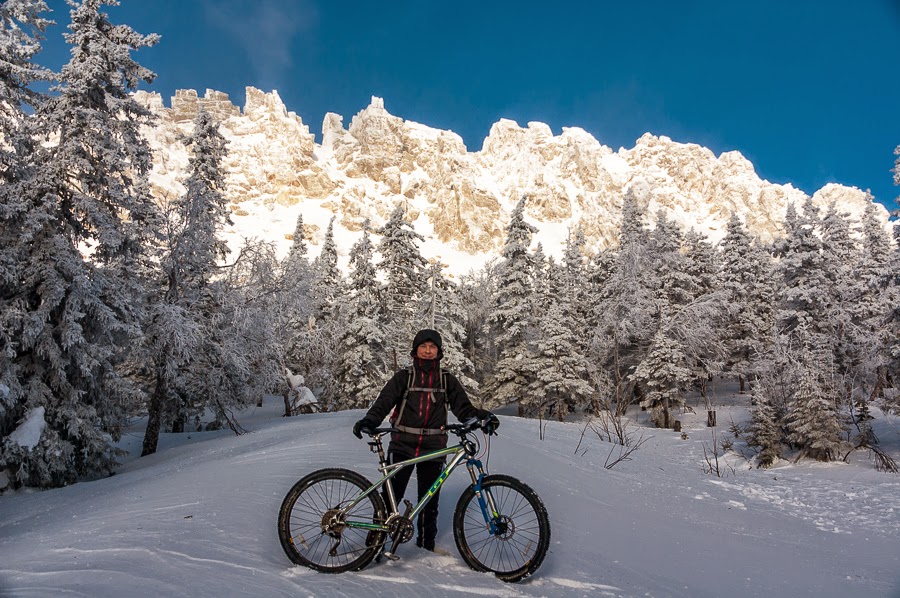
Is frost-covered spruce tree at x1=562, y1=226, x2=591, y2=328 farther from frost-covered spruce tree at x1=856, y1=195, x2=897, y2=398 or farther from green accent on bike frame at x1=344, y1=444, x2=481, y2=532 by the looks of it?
green accent on bike frame at x1=344, y1=444, x2=481, y2=532

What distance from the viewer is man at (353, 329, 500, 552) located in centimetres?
430

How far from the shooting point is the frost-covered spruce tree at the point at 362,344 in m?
27.8

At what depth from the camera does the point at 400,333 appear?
3159 cm

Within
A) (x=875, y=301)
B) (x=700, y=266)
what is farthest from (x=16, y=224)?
(x=700, y=266)

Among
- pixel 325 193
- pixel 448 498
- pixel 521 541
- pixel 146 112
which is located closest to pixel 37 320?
pixel 146 112

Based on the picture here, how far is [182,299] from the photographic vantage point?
15.7 meters

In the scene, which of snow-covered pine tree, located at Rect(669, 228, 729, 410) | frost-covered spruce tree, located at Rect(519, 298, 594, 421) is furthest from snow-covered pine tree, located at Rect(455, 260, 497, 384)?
snow-covered pine tree, located at Rect(669, 228, 729, 410)

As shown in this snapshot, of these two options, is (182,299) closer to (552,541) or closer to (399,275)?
(552,541)

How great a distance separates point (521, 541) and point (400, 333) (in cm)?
2784

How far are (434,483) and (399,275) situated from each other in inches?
1058

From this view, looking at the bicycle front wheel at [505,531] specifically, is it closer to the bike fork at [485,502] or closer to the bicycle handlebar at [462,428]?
the bike fork at [485,502]

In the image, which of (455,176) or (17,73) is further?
(455,176)

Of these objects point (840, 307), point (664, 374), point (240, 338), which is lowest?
point (664, 374)

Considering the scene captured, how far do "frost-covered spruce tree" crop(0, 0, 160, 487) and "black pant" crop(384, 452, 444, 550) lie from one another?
10.4 m
